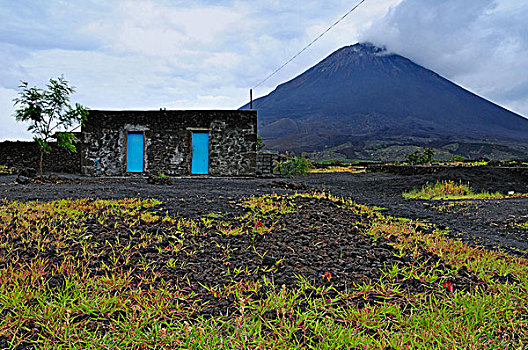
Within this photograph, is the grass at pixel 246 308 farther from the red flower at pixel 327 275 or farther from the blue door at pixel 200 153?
the blue door at pixel 200 153

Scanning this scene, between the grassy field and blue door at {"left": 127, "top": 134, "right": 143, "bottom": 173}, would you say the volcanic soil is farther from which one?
blue door at {"left": 127, "top": 134, "right": 143, "bottom": 173}

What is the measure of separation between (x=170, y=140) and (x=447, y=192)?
10.8 m

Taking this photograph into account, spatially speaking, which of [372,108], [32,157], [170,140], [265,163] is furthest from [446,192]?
[372,108]

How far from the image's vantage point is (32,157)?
748 inches

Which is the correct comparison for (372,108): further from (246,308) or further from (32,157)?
(246,308)

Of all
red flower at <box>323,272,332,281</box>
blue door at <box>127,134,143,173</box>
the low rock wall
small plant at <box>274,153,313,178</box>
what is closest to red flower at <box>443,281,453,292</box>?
red flower at <box>323,272,332,281</box>

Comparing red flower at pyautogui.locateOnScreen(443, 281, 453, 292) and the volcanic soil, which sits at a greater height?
the volcanic soil

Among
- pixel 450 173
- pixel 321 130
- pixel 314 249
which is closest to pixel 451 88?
pixel 321 130

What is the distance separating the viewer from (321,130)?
12131 centimetres

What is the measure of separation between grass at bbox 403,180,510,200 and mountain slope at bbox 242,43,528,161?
83.0 meters

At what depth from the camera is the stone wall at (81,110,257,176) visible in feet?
53.6

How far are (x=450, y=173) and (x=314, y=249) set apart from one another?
1016 centimetres

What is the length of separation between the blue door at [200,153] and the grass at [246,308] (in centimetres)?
1264

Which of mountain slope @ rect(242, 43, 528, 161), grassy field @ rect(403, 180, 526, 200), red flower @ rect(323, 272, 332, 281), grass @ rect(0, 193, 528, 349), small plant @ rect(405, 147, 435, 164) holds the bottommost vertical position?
grass @ rect(0, 193, 528, 349)
